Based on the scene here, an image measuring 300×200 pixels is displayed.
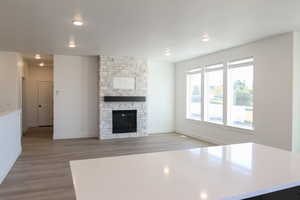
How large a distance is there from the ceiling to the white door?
15.1ft

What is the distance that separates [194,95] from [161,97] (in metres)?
1.31

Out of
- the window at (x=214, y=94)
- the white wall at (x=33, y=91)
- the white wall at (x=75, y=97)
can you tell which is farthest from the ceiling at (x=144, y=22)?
the white wall at (x=33, y=91)

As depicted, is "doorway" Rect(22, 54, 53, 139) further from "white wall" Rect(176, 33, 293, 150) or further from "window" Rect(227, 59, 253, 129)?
"white wall" Rect(176, 33, 293, 150)

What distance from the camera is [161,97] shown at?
8.43m

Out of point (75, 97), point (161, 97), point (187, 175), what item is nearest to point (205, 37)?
point (161, 97)

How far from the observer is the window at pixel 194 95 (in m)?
7.50

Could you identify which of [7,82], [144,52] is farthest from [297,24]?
[7,82]

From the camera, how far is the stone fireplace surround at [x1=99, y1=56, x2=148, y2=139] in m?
7.22

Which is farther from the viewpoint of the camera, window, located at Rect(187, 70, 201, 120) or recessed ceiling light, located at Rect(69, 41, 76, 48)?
window, located at Rect(187, 70, 201, 120)

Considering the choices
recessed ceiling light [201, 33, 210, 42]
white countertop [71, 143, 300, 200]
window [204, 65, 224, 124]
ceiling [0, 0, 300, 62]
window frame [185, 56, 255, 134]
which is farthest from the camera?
window [204, 65, 224, 124]

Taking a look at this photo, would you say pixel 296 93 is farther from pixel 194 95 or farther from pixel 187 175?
pixel 187 175

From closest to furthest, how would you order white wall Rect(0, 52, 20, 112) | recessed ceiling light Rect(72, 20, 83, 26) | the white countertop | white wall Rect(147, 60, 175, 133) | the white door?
the white countertop, recessed ceiling light Rect(72, 20, 83, 26), white wall Rect(0, 52, 20, 112), white wall Rect(147, 60, 175, 133), the white door

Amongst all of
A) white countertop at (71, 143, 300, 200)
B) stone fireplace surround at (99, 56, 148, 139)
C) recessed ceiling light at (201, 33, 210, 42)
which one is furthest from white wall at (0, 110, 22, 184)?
recessed ceiling light at (201, 33, 210, 42)

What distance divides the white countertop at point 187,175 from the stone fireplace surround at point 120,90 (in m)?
5.70
